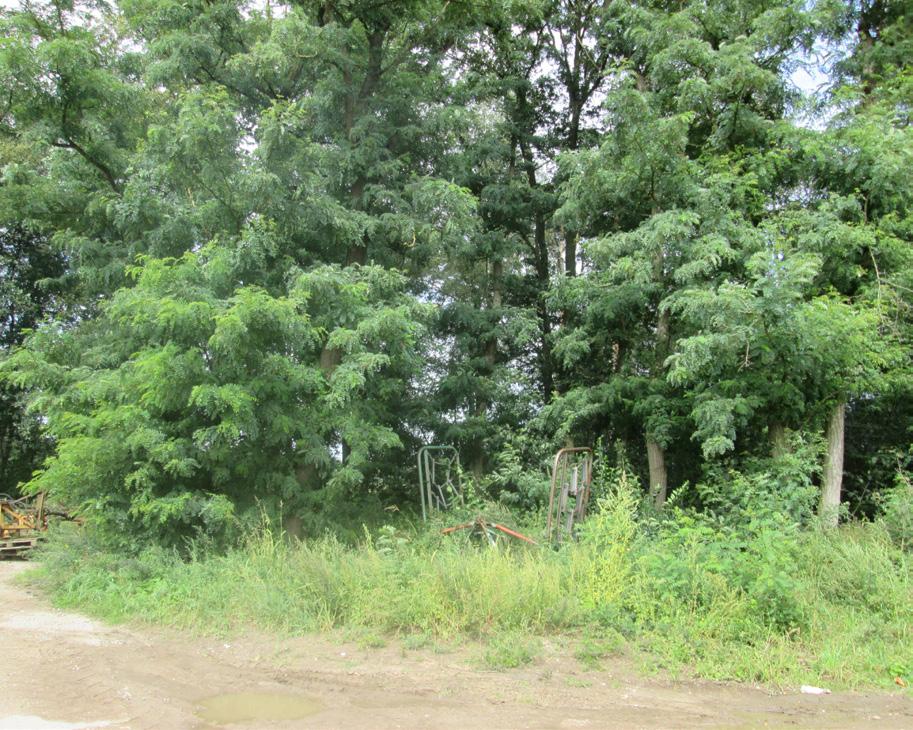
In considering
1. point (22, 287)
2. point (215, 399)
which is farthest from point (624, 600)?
point (22, 287)

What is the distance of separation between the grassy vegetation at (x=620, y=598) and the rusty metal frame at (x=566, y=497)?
593mm

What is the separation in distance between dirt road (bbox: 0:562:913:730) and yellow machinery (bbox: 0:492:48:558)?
7.88 meters

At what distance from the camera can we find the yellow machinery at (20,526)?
12750 mm

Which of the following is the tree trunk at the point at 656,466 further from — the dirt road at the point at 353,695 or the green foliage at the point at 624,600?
the dirt road at the point at 353,695

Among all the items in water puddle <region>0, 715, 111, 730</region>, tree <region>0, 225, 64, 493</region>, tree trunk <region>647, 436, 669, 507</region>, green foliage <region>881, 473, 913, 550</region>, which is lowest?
water puddle <region>0, 715, 111, 730</region>

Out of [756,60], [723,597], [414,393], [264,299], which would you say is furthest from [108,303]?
[756,60]

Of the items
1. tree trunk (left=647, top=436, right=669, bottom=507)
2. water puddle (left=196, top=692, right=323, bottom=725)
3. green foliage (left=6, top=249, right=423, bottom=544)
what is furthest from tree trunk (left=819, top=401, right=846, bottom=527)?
water puddle (left=196, top=692, right=323, bottom=725)

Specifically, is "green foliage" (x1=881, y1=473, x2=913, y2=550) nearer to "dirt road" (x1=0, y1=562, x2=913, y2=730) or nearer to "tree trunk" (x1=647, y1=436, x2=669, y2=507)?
"tree trunk" (x1=647, y1=436, x2=669, y2=507)

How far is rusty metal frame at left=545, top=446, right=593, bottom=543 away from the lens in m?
8.00

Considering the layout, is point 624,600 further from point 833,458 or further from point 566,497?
point 833,458

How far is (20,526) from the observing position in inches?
518

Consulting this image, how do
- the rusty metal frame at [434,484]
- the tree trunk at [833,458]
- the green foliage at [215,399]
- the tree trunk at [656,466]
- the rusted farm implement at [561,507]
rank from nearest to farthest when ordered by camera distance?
the rusted farm implement at [561,507] → the green foliage at [215,399] → the tree trunk at [833,458] → the rusty metal frame at [434,484] → the tree trunk at [656,466]

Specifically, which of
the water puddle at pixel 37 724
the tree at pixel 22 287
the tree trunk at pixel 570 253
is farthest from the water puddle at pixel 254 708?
the tree at pixel 22 287

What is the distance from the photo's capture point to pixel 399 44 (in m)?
12.8
